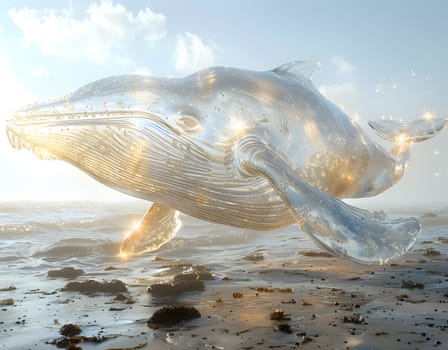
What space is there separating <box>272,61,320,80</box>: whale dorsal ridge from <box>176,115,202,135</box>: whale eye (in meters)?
1.38

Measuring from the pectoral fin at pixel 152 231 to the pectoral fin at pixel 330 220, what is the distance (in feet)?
8.02

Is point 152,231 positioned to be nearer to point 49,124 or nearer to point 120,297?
point 49,124

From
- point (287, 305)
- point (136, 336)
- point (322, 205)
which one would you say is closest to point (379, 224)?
point (322, 205)

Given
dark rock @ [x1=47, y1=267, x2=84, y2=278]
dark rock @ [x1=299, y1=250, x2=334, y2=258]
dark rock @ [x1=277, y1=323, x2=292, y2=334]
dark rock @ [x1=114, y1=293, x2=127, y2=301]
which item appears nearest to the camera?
dark rock @ [x1=277, y1=323, x2=292, y2=334]

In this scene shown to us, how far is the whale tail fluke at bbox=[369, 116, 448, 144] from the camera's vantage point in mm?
5965

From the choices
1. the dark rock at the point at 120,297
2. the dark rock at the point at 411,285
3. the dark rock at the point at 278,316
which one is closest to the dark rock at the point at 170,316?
the dark rock at the point at 278,316

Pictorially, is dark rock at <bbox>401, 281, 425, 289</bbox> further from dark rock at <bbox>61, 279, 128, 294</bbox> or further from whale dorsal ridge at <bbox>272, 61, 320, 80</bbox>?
whale dorsal ridge at <bbox>272, 61, 320, 80</bbox>

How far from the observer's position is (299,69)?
5.21m

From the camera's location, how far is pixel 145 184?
14.4 feet

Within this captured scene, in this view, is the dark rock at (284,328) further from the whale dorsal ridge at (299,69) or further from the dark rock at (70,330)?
the whale dorsal ridge at (299,69)

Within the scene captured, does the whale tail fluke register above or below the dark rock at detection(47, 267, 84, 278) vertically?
above

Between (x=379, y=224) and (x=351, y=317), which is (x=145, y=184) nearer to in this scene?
(x=379, y=224)

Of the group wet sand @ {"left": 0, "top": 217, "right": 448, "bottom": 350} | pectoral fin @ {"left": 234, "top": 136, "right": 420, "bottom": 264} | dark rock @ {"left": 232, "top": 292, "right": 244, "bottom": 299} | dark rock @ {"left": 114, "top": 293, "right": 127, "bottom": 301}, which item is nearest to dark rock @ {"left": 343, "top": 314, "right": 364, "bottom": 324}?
wet sand @ {"left": 0, "top": 217, "right": 448, "bottom": 350}

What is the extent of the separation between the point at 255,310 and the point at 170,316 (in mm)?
1639
